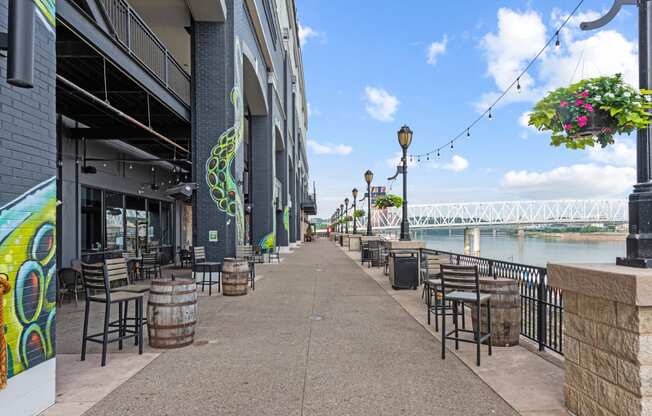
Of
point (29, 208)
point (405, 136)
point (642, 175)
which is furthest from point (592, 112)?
point (405, 136)

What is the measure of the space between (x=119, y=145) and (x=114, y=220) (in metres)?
2.99

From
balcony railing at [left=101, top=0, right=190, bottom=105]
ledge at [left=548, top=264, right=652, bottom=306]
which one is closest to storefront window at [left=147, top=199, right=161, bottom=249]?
balcony railing at [left=101, top=0, right=190, bottom=105]

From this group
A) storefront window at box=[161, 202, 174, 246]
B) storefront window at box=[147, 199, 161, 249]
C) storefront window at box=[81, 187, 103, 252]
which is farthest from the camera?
storefront window at box=[161, 202, 174, 246]

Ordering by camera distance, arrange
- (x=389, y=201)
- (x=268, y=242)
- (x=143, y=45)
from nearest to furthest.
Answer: (x=143, y=45) → (x=268, y=242) → (x=389, y=201)

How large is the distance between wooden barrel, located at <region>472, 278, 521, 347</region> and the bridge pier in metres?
36.9

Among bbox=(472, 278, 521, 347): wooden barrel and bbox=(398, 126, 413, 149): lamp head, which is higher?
bbox=(398, 126, 413, 149): lamp head

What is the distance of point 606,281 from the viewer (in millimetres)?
3314

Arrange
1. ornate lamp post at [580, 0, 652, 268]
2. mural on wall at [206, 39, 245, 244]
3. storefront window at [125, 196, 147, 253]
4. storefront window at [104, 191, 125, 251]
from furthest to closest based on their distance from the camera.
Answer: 1. storefront window at [125, 196, 147, 253]
2. storefront window at [104, 191, 125, 251]
3. mural on wall at [206, 39, 245, 244]
4. ornate lamp post at [580, 0, 652, 268]

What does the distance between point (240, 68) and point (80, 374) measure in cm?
1227

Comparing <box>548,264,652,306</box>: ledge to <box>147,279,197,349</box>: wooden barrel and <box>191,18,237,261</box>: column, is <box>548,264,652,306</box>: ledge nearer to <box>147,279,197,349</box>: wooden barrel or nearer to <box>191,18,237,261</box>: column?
<box>147,279,197,349</box>: wooden barrel

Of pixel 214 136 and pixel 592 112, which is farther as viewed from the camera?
pixel 214 136

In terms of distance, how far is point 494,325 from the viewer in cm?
606

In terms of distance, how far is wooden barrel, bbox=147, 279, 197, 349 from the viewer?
5.99 meters

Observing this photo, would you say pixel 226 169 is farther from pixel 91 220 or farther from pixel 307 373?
pixel 307 373
